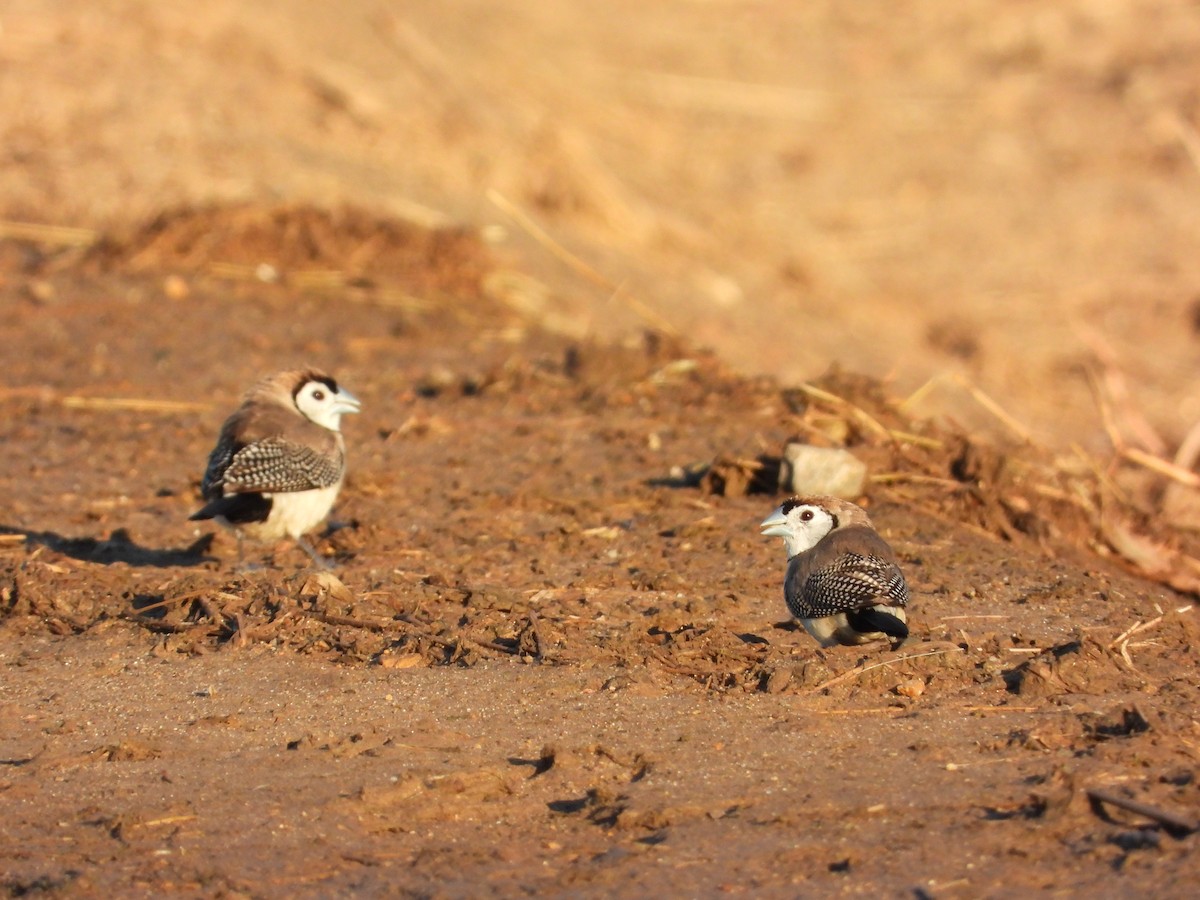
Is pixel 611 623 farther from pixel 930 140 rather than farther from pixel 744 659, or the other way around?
pixel 930 140

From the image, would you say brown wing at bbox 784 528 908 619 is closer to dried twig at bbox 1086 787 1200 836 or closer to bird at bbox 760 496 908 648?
bird at bbox 760 496 908 648

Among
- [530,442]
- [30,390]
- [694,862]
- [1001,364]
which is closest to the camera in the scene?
[694,862]

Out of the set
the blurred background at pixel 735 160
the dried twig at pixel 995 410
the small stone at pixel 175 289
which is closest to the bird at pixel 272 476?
the dried twig at pixel 995 410

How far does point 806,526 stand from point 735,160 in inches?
487

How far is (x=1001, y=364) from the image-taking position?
15.0 meters

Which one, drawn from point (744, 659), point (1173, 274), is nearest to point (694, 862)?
point (744, 659)

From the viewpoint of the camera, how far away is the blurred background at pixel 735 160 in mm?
14156

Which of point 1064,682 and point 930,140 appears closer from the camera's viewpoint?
point 1064,682

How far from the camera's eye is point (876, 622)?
608 centimetres

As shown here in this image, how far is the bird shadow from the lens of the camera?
808 centimetres

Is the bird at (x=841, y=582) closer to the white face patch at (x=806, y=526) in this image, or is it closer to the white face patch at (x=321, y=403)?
the white face patch at (x=806, y=526)

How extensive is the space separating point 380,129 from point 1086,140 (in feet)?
27.6

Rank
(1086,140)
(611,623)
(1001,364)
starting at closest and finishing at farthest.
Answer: (611,623) → (1001,364) → (1086,140)

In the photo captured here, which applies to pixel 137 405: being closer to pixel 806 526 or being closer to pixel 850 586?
pixel 806 526
